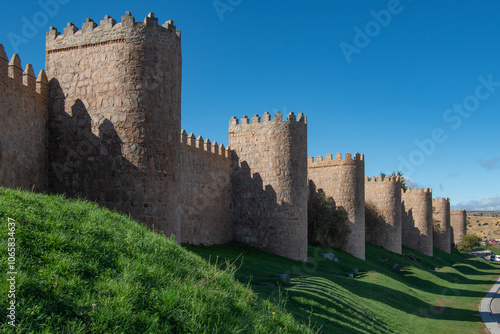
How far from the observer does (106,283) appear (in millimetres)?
Result: 5371

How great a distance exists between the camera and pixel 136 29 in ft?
34.5

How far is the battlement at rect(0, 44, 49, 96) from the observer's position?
389 inches

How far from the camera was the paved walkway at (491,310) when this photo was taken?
15297 mm

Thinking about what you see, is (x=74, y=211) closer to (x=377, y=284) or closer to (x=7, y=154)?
(x=7, y=154)

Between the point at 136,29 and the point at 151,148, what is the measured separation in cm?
275

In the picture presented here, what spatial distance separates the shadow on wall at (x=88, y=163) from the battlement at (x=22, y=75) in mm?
253

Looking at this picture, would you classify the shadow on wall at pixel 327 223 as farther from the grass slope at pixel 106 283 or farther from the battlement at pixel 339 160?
the grass slope at pixel 106 283

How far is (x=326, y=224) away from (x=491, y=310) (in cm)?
1068

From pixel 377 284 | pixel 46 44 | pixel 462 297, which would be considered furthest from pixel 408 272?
pixel 46 44

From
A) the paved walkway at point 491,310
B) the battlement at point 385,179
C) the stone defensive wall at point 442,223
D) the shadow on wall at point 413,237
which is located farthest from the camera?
the stone defensive wall at point 442,223

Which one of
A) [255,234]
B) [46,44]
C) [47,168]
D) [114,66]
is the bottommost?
[255,234]

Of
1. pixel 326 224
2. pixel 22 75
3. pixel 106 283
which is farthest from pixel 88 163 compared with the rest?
pixel 326 224

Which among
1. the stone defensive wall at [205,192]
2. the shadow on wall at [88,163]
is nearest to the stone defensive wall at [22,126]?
the shadow on wall at [88,163]

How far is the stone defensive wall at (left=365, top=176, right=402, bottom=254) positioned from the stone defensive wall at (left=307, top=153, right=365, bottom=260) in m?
7.11
